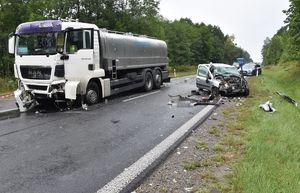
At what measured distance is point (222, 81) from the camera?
1947 cm

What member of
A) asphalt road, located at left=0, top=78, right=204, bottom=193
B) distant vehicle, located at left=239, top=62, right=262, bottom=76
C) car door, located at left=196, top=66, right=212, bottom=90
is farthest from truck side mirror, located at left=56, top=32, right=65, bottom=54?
distant vehicle, located at left=239, top=62, right=262, bottom=76

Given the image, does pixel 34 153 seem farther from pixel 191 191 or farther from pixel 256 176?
pixel 256 176

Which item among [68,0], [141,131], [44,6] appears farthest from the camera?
[68,0]

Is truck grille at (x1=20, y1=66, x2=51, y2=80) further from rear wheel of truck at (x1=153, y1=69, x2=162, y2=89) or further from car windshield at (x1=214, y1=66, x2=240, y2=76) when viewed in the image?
rear wheel of truck at (x1=153, y1=69, x2=162, y2=89)

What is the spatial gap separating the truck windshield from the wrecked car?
7859mm

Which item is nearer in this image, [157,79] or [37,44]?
[37,44]

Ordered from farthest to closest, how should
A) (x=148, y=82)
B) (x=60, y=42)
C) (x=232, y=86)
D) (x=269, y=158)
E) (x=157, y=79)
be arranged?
(x=157, y=79)
(x=148, y=82)
(x=232, y=86)
(x=60, y=42)
(x=269, y=158)

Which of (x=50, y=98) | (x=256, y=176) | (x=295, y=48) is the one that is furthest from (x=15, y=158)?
(x=295, y=48)

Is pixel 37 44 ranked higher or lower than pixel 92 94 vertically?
higher

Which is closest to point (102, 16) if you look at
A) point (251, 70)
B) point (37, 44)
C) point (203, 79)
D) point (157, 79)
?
point (251, 70)

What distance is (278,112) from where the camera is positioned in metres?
14.2

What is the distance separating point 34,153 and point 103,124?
3723mm

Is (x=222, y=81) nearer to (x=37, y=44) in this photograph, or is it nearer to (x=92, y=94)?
(x=92, y=94)

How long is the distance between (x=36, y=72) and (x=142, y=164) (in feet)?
29.5
